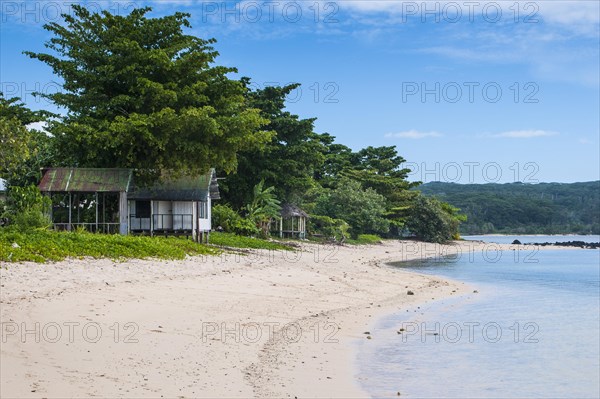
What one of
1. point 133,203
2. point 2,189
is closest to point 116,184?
point 133,203

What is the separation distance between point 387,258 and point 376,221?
41.8ft

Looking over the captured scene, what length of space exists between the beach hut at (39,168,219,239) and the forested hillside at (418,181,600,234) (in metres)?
98.0

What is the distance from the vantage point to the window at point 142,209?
32812mm

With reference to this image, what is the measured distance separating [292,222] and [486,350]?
104 ft

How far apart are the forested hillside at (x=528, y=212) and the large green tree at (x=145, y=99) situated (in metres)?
98.5

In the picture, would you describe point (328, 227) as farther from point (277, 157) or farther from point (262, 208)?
point (262, 208)

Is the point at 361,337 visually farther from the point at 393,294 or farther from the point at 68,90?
the point at 68,90

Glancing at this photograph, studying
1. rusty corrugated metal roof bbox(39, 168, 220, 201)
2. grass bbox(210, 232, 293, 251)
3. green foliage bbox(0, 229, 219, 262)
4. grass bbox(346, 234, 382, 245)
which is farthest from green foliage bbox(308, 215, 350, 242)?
green foliage bbox(0, 229, 219, 262)

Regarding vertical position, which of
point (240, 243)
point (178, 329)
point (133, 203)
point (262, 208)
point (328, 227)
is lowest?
point (178, 329)

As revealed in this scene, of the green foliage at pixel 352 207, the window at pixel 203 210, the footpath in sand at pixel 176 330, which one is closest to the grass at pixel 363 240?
the green foliage at pixel 352 207

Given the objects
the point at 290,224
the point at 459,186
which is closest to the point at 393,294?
the point at 290,224

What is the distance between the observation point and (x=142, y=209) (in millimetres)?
32875

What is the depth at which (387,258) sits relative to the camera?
3856cm

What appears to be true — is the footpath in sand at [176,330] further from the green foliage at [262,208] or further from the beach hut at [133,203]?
the green foliage at [262,208]
